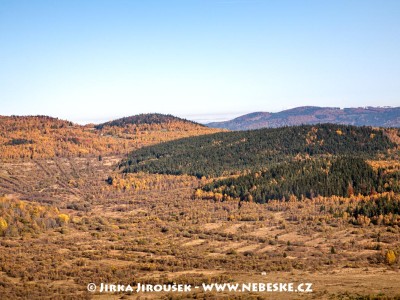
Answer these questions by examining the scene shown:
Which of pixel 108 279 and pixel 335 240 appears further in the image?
pixel 335 240

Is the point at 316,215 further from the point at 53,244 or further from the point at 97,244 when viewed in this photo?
the point at 53,244

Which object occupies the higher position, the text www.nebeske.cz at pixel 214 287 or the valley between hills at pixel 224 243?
the text www.nebeske.cz at pixel 214 287

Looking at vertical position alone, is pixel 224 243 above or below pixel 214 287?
below

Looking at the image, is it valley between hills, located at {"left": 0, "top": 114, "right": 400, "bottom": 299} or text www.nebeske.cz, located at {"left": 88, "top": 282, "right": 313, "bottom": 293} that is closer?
text www.nebeske.cz, located at {"left": 88, "top": 282, "right": 313, "bottom": 293}

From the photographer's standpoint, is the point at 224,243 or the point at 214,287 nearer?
the point at 214,287

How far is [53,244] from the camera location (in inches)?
4754

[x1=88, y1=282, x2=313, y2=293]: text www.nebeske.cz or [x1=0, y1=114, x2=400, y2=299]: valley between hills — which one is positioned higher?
[x1=88, y1=282, x2=313, y2=293]: text www.nebeske.cz

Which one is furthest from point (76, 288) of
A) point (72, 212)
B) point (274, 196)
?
point (274, 196)

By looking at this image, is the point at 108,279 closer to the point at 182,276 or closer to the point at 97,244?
the point at 182,276

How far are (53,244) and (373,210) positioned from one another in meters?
95.2

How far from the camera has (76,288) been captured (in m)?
77.9

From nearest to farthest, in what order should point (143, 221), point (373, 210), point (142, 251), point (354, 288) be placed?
point (354, 288) → point (142, 251) → point (373, 210) → point (143, 221)

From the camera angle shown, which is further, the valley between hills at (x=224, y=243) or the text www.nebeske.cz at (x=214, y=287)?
the valley between hills at (x=224, y=243)

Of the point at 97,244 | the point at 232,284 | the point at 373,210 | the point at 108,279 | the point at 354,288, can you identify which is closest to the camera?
the point at 354,288
